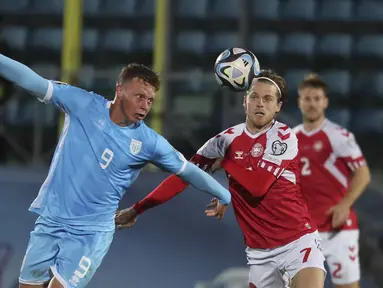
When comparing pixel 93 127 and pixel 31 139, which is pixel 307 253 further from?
pixel 31 139

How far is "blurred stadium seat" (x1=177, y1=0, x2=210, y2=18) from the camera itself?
9484mm

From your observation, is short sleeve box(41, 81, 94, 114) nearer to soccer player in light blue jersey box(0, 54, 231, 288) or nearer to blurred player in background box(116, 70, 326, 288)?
soccer player in light blue jersey box(0, 54, 231, 288)

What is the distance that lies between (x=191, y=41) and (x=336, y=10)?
1580 millimetres

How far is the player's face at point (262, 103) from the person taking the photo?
16.9 feet

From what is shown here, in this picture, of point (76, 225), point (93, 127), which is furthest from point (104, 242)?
point (93, 127)

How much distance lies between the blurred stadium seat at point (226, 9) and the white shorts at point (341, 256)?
355 cm

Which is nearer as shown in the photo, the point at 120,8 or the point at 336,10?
the point at 336,10

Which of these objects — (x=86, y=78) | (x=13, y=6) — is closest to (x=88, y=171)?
(x=86, y=78)

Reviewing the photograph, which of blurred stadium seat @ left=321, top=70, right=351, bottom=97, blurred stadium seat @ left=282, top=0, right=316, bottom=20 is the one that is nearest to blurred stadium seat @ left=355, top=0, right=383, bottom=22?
blurred stadium seat @ left=282, top=0, right=316, bottom=20

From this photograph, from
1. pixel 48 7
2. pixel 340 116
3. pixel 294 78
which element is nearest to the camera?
pixel 340 116

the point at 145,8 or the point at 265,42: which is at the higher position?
the point at 145,8

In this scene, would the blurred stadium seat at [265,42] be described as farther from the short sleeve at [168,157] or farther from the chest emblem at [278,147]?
the short sleeve at [168,157]

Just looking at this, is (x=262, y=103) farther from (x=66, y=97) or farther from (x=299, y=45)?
(x=299, y=45)

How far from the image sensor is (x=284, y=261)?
520 cm
